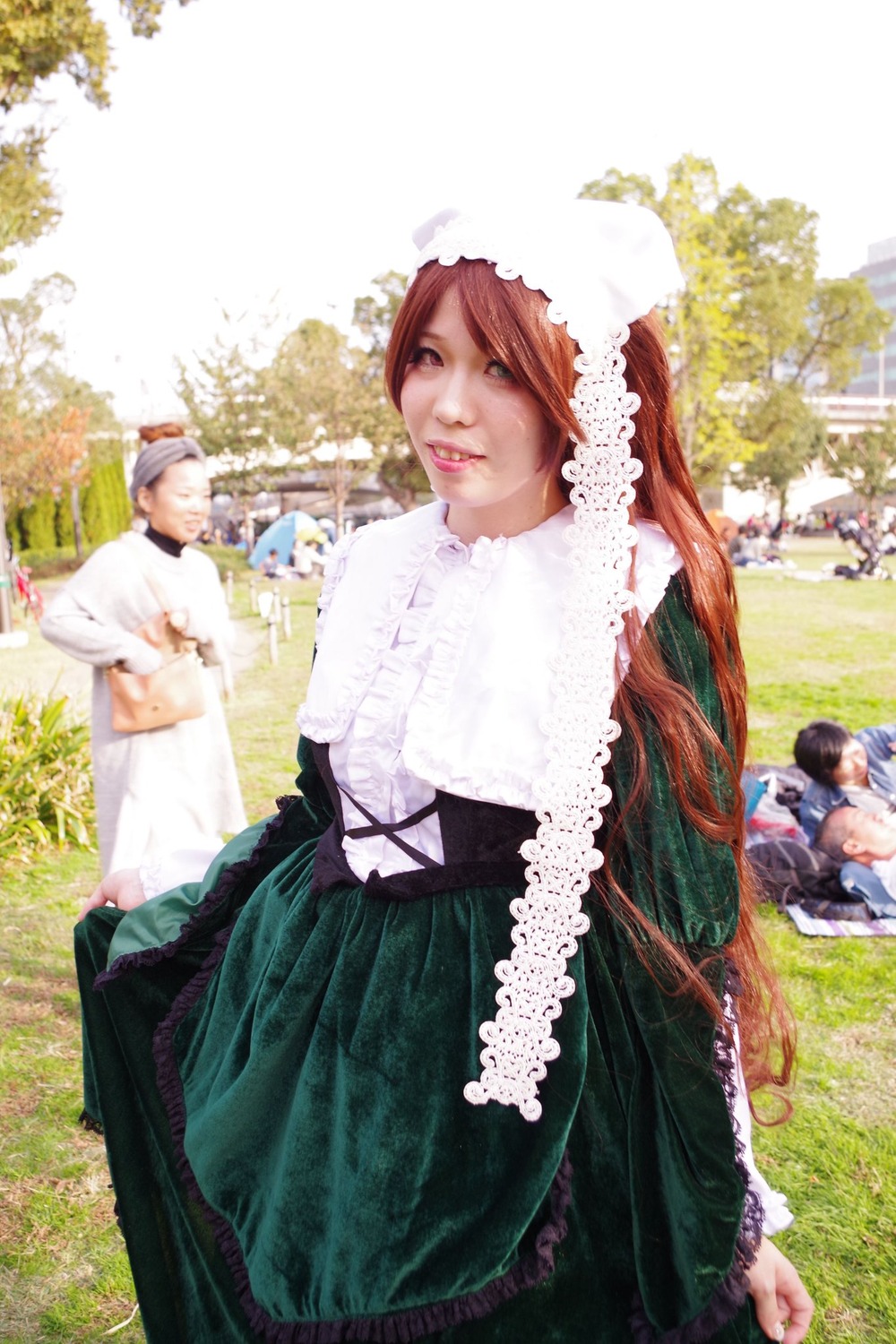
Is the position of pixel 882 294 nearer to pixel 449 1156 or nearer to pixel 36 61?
pixel 36 61

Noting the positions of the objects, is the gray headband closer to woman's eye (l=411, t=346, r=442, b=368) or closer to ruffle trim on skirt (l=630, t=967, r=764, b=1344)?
woman's eye (l=411, t=346, r=442, b=368)

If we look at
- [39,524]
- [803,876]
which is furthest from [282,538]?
[803,876]

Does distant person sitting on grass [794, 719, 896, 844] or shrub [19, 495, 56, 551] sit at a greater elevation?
shrub [19, 495, 56, 551]

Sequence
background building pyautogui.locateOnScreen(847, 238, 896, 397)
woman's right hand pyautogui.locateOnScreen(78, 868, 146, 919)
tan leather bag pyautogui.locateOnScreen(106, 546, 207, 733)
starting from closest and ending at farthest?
woman's right hand pyautogui.locateOnScreen(78, 868, 146, 919)
tan leather bag pyautogui.locateOnScreen(106, 546, 207, 733)
background building pyautogui.locateOnScreen(847, 238, 896, 397)

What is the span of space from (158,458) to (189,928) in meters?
2.60

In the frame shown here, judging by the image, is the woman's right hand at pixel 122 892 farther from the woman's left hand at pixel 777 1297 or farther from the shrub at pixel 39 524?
the shrub at pixel 39 524

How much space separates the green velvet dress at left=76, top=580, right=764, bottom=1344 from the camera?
1.29 meters

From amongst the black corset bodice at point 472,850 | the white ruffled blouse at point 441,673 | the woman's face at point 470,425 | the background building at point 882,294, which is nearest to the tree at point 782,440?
the white ruffled blouse at point 441,673

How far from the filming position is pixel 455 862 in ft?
4.60

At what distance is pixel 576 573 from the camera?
4.55 feet

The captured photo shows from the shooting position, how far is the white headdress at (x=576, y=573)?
129cm

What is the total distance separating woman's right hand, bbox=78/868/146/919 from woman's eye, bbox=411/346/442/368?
975 millimetres

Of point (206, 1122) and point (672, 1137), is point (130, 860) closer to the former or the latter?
point (206, 1122)

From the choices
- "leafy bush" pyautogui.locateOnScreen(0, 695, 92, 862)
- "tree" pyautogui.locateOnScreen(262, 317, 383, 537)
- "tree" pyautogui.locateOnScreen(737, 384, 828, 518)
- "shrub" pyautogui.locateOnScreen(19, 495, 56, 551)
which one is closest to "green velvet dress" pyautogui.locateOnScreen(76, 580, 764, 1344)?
"leafy bush" pyautogui.locateOnScreen(0, 695, 92, 862)
